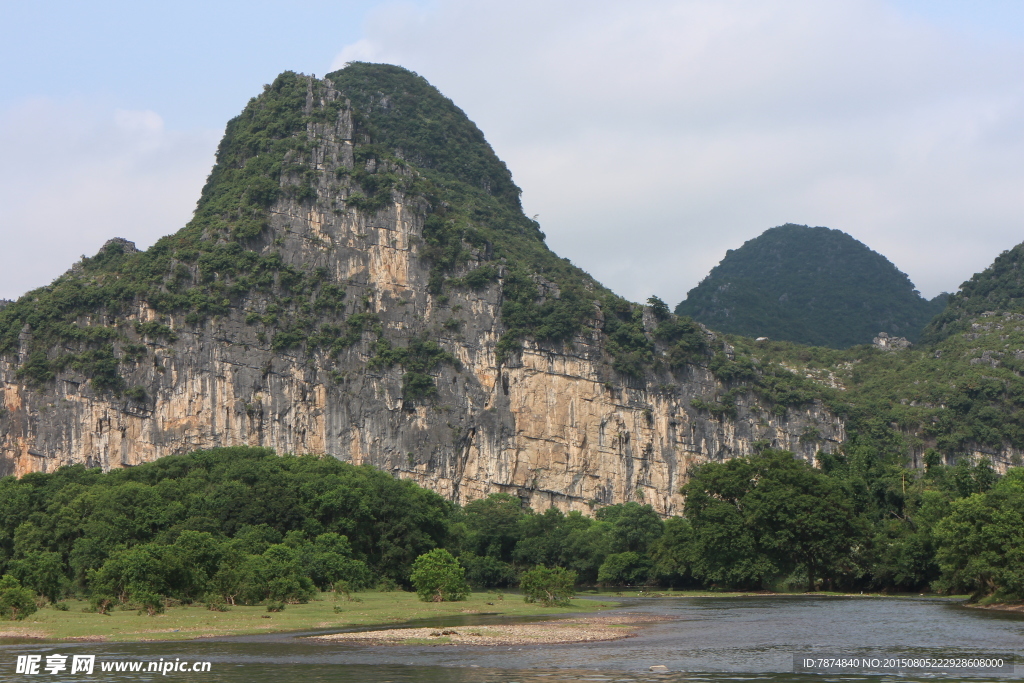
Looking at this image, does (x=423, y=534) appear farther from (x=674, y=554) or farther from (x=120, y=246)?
(x=120, y=246)

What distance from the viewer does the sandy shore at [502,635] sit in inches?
1373

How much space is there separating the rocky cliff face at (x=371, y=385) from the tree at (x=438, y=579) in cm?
5692

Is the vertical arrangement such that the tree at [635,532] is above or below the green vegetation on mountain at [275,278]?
below

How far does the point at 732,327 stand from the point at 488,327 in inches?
3028

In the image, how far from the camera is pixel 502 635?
35969 millimetres

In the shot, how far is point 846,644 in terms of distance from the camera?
33594mm

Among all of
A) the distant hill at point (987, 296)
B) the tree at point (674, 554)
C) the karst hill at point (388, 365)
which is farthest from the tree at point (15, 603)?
the distant hill at point (987, 296)

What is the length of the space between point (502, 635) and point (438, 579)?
1735cm

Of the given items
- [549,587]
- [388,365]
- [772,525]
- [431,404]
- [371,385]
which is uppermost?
[388,365]

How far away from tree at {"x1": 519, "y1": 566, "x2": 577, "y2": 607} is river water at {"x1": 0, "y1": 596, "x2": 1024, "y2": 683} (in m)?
9.13

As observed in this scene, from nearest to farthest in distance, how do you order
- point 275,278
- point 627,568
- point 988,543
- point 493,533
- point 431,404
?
1. point 988,543
2. point 627,568
3. point 493,533
4. point 431,404
5. point 275,278

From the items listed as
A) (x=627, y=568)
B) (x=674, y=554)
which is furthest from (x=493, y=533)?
(x=674, y=554)

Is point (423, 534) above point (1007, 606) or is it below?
above

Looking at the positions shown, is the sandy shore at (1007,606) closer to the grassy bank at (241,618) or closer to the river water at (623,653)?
the river water at (623,653)
